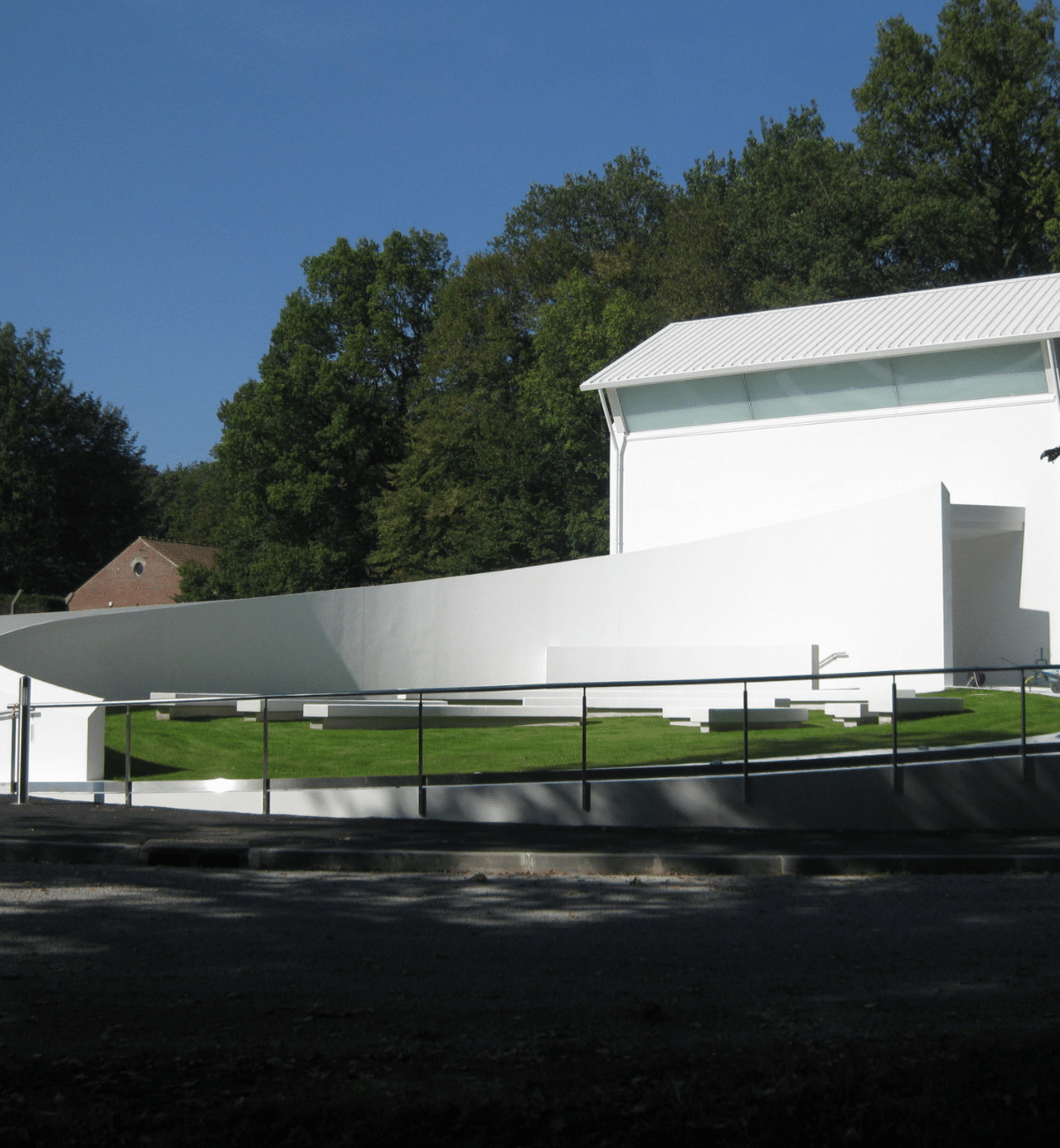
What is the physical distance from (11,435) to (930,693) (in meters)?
45.6

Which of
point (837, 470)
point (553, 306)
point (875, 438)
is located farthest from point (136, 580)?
point (875, 438)

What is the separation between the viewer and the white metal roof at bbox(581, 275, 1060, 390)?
23.3 m

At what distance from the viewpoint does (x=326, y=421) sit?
47.4m

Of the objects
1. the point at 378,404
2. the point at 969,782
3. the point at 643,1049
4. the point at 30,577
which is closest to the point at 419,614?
the point at 969,782

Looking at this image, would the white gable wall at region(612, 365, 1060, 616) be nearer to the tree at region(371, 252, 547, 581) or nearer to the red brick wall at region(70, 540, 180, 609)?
the tree at region(371, 252, 547, 581)

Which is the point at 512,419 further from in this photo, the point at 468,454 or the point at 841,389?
the point at 841,389

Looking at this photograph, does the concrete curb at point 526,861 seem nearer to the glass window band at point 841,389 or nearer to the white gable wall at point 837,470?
the white gable wall at point 837,470

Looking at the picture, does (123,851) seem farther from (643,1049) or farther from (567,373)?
(567,373)

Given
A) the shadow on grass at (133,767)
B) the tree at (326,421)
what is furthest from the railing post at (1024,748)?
the tree at (326,421)

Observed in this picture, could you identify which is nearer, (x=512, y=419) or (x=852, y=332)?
(x=852, y=332)

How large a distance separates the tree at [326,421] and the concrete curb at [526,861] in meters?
36.6

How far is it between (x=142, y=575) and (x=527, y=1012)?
56.8 meters

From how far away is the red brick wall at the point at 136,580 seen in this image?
57.6 metres

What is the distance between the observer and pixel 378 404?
47.3 meters
